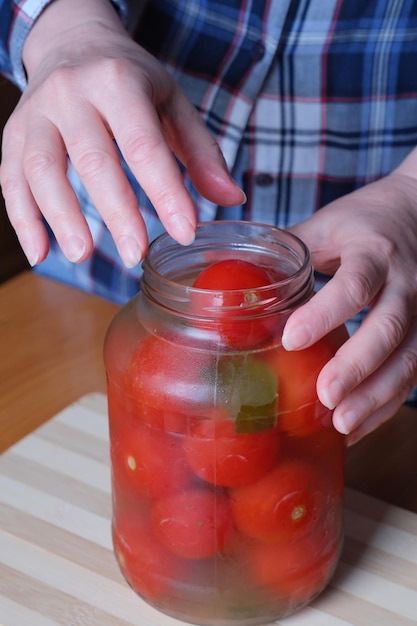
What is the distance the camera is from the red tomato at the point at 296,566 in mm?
684

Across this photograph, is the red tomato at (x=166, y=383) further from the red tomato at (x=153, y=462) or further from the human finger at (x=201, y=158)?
the human finger at (x=201, y=158)

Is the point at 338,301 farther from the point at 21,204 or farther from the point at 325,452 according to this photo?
the point at 21,204

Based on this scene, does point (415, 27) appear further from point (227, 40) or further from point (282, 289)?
point (282, 289)

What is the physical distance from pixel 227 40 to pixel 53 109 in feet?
1.49

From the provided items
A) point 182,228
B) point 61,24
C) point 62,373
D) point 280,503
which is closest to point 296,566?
point 280,503

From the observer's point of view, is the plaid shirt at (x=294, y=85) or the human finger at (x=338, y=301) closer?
the human finger at (x=338, y=301)

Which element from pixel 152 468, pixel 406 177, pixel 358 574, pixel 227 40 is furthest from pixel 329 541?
pixel 227 40

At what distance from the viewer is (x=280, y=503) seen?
0.66 meters

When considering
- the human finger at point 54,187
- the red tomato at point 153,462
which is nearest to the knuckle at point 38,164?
the human finger at point 54,187

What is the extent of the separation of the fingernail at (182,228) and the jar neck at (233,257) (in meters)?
0.04

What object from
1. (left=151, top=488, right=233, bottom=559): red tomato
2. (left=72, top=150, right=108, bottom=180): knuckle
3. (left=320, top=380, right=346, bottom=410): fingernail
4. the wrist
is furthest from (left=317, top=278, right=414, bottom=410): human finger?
the wrist

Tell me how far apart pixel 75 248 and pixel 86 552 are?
0.30m

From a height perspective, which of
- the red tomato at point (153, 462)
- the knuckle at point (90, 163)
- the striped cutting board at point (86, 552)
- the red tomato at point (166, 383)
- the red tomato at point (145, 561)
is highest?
the knuckle at point (90, 163)

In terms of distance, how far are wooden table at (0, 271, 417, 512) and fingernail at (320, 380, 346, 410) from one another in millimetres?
256
